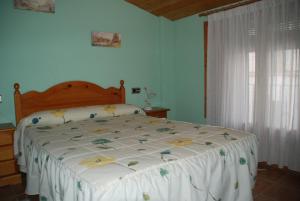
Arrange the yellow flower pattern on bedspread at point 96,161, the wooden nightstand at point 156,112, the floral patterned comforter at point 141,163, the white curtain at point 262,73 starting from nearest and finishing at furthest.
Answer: the floral patterned comforter at point 141,163, the yellow flower pattern on bedspread at point 96,161, the white curtain at point 262,73, the wooden nightstand at point 156,112

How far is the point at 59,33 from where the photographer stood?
350 cm

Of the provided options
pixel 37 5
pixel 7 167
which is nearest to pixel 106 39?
pixel 37 5

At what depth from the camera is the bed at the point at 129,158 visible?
1.44 metres

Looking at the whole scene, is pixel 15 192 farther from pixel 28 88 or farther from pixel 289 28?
pixel 289 28

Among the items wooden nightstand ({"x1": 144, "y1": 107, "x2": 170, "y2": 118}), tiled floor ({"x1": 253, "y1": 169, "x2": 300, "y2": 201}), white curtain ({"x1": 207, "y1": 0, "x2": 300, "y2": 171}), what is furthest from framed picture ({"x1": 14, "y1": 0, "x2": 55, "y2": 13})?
tiled floor ({"x1": 253, "y1": 169, "x2": 300, "y2": 201})

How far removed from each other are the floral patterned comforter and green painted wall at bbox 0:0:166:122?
0.97 m

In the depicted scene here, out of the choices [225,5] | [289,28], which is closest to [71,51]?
[225,5]

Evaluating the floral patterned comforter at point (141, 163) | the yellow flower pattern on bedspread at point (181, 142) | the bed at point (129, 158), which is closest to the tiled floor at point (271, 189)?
the bed at point (129, 158)

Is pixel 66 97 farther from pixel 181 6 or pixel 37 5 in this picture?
pixel 181 6

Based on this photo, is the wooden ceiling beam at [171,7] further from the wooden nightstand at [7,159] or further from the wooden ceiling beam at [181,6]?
the wooden nightstand at [7,159]

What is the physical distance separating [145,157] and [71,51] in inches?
99.6

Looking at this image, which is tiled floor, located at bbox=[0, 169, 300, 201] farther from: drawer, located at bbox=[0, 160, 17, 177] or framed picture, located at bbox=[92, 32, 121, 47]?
framed picture, located at bbox=[92, 32, 121, 47]

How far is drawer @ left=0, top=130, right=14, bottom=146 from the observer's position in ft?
9.21

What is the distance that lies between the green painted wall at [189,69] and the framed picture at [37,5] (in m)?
2.38
